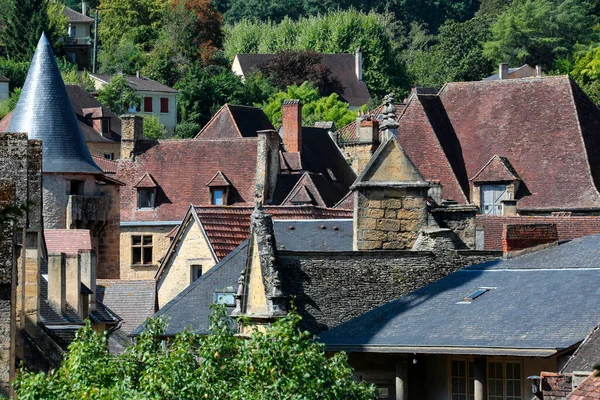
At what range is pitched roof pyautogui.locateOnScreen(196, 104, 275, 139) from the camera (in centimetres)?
8038

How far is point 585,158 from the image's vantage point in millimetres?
56844

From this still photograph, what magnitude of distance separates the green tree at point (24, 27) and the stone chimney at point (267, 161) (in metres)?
52.5

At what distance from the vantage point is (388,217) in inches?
1099

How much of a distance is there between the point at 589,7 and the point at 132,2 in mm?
30617

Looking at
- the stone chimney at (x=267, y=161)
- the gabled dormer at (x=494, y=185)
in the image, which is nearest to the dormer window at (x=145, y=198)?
the stone chimney at (x=267, y=161)

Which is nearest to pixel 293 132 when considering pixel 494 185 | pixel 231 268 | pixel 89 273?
pixel 494 185

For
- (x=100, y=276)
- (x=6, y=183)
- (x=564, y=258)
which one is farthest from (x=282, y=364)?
(x=100, y=276)

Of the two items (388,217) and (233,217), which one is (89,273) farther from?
(388,217)

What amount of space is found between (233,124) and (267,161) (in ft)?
35.4

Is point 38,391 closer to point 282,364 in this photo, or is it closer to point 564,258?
point 282,364

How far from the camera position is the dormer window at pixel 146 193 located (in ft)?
236

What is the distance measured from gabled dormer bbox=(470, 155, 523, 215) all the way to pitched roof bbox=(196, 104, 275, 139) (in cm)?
2382

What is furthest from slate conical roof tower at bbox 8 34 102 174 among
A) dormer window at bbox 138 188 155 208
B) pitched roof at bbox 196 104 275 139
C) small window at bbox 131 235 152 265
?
pitched roof at bbox 196 104 275 139

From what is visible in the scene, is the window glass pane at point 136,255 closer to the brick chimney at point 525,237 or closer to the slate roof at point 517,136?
the slate roof at point 517,136
